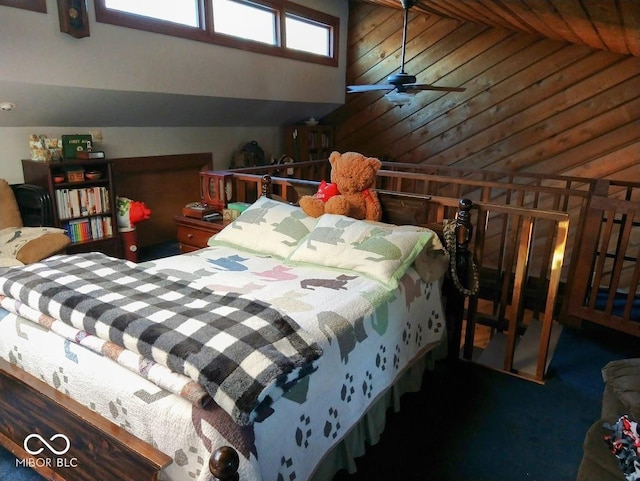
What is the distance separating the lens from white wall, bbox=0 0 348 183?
2652 millimetres

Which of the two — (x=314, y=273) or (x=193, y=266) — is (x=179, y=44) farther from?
(x=314, y=273)

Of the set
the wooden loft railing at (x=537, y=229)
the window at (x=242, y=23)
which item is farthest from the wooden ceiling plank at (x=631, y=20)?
the window at (x=242, y=23)

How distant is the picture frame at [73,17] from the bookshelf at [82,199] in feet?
2.94

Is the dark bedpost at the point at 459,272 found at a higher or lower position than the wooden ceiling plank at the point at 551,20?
lower

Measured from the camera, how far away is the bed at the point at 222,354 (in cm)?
111

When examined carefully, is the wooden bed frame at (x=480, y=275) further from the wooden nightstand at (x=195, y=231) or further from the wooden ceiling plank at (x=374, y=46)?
the wooden ceiling plank at (x=374, y=46)

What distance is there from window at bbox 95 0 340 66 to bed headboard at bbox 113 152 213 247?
1.14m

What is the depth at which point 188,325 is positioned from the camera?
129cm

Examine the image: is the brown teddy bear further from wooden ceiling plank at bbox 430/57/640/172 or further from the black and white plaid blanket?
wooden ceiling plank at bbox 430/57/640/172

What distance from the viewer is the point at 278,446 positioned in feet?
3.87

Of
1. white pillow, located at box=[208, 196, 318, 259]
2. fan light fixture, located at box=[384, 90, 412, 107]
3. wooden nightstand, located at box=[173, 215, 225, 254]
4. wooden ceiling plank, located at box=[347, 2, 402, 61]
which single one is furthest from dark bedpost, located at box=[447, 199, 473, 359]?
wooden ceiling plank, located at box=[347, 2, 402, 61]
